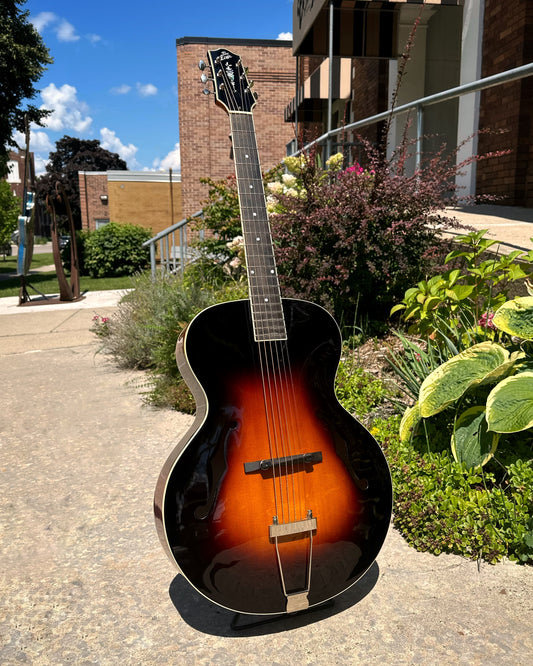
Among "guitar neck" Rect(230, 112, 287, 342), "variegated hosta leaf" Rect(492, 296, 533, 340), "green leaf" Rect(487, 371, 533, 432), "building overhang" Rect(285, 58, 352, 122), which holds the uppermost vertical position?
"building overhang" Rect(285, 58, 352, 122)

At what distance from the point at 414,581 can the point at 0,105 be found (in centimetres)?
1953

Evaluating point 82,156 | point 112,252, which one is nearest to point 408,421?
point 112,252

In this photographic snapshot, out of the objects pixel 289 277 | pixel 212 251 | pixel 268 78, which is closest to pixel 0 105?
pixel 268 78

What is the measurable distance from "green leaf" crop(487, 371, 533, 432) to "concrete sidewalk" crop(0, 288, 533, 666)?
2.00 feet

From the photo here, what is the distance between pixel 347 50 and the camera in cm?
1049

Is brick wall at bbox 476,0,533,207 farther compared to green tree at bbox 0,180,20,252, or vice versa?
green tree at bbox 0,180,20,252

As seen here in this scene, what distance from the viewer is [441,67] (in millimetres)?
Answer: 11586

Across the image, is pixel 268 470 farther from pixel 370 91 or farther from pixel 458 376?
pixel 370 91

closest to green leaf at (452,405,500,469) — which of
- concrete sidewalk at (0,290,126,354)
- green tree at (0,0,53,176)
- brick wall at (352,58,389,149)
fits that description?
concrete sidewalk at (0,290,126,354)

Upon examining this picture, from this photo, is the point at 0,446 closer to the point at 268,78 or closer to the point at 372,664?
the point at 372,664

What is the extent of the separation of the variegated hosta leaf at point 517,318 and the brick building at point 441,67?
1.77m

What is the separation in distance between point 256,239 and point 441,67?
441 inches

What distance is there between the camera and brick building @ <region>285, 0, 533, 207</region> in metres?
6.88

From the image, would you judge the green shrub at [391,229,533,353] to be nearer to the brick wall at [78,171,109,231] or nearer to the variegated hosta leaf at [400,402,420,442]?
the variegated hosta leaf at [400,402,420,442]
